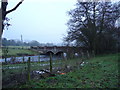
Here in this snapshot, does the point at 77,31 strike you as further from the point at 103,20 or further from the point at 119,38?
the point at 119,38

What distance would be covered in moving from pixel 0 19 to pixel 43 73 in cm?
343

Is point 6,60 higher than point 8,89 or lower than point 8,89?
higher

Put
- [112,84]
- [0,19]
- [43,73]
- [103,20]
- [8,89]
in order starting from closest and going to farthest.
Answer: [0,19] → [8,89] → [112,84] → [43,73] → [103,20]

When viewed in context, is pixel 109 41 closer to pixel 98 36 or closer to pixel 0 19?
pixel 98 36

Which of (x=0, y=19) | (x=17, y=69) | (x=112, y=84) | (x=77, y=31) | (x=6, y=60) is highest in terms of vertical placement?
(x=77, y=31)

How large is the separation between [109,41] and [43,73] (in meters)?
18.7

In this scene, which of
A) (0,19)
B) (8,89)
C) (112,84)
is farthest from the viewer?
(112,84)

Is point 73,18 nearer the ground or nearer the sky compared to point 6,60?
nearer the sky

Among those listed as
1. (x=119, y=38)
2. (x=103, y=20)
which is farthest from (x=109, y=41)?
(x=103, y=20)

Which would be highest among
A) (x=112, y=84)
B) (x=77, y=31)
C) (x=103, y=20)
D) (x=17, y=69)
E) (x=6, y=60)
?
(x=103, y=20)

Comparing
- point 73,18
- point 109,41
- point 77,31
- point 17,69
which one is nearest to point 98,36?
point 109,41

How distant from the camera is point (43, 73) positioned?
6176 mm

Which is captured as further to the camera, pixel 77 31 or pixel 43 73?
pixel 77 31

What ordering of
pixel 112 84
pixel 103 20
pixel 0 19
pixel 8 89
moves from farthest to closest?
pixel 103 20
pixel 112 84
pixel 8 89
pixel 0 19
